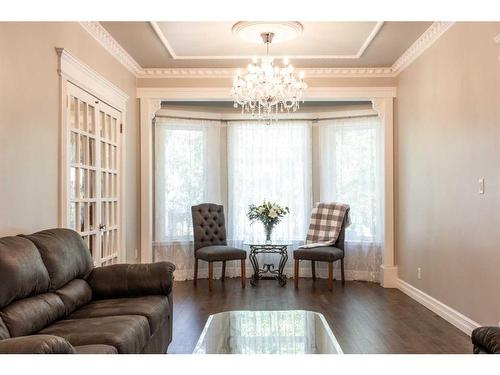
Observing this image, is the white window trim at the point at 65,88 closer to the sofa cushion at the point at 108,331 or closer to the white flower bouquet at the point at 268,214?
the sofa cushion at the point at 108,331

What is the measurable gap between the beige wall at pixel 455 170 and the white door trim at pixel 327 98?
328mm

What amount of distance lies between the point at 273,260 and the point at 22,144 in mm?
4521

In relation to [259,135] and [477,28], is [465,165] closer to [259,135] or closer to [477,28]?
[477,28]

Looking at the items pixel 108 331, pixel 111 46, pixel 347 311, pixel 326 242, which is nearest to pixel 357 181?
pixel 326 242

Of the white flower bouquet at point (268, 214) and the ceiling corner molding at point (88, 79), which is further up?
the ceiling corner molding at point (88, 79)

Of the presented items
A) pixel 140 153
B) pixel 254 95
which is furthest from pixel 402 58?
pixel 140 153

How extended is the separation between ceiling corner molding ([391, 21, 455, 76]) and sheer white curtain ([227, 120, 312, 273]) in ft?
5.84

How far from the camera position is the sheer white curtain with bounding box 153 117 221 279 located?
661cm

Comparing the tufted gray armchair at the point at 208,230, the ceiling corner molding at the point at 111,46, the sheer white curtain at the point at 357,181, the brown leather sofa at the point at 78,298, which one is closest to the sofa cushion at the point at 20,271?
the brown leather sofa at the point at 78,298

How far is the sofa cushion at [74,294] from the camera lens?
2743 millimetres

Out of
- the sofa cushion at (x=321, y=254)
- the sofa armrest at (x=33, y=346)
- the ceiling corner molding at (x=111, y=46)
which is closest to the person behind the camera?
the sofa armrest at (x=33, y=346)

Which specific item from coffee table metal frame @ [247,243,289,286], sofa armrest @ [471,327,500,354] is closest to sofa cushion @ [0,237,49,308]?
sofa armrest @ [471,327,500,354]

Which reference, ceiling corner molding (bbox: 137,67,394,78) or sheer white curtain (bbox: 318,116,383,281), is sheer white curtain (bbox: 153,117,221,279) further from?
sheer white curtain (bbox: 318,116,383,281)
